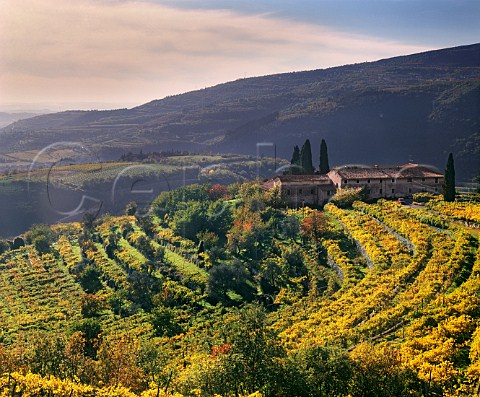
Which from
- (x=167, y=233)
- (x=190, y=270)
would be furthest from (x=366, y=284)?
(x=167, y=233)

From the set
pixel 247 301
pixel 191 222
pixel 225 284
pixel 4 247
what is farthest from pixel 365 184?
pixel 4 247

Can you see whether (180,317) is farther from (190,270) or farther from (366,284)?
(366,284)

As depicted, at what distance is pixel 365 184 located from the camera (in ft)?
242

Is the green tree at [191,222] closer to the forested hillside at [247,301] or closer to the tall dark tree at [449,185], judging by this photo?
the forested hillside at [247,301]

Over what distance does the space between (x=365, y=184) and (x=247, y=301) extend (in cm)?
2918

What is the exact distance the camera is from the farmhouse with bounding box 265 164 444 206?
242 ft

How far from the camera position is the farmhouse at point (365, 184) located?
73625 millimetres

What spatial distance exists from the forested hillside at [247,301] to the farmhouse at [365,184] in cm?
302

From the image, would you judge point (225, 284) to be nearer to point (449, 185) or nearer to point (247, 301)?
point (247, 301)

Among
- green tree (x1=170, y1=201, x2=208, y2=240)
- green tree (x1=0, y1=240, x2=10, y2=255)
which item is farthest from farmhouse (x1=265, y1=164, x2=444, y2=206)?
green tree (x1=0, y1=240, x2=10, y2=255)

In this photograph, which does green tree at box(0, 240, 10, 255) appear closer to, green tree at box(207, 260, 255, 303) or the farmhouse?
the farmhouse

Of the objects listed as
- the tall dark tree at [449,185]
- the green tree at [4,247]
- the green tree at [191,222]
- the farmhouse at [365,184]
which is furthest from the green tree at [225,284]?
the green tree at [4,247]

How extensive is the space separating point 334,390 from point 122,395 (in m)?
10.8

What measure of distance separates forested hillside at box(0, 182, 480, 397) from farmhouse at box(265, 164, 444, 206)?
3019mm
